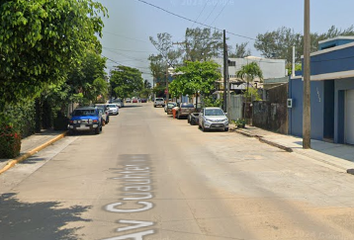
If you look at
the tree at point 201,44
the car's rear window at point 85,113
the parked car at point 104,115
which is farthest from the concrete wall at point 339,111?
the tree at point 201,44

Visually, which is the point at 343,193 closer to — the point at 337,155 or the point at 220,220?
the point at 220,220

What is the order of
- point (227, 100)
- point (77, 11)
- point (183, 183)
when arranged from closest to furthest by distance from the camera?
point (77, 11), point (183, 183), point (227, 100)

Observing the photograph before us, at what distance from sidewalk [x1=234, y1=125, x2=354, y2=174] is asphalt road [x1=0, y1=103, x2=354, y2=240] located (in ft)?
1.96

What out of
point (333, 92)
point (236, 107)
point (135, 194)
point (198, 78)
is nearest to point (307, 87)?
point (333, 92)

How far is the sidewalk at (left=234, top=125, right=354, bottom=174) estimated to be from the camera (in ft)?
40.4

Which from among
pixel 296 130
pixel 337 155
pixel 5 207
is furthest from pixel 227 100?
pixel 5 207

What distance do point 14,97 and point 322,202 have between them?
19.1 feet

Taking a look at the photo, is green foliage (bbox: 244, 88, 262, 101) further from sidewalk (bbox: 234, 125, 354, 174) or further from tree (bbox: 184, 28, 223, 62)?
tree (bbox: 184, 28, 223, 62)

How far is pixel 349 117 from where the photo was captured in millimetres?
15883

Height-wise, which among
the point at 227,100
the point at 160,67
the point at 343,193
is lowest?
the point at 343,193

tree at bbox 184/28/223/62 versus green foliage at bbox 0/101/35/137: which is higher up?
tree at bbox 184/28/223/62

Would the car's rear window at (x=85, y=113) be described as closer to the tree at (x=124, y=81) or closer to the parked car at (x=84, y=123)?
the parked car at (x=84, y=123)

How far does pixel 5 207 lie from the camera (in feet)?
23.9

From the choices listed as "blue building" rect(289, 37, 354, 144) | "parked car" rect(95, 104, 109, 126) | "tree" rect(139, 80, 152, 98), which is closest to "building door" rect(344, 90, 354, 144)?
"blue building" rect(289, 37, 354, 144)
